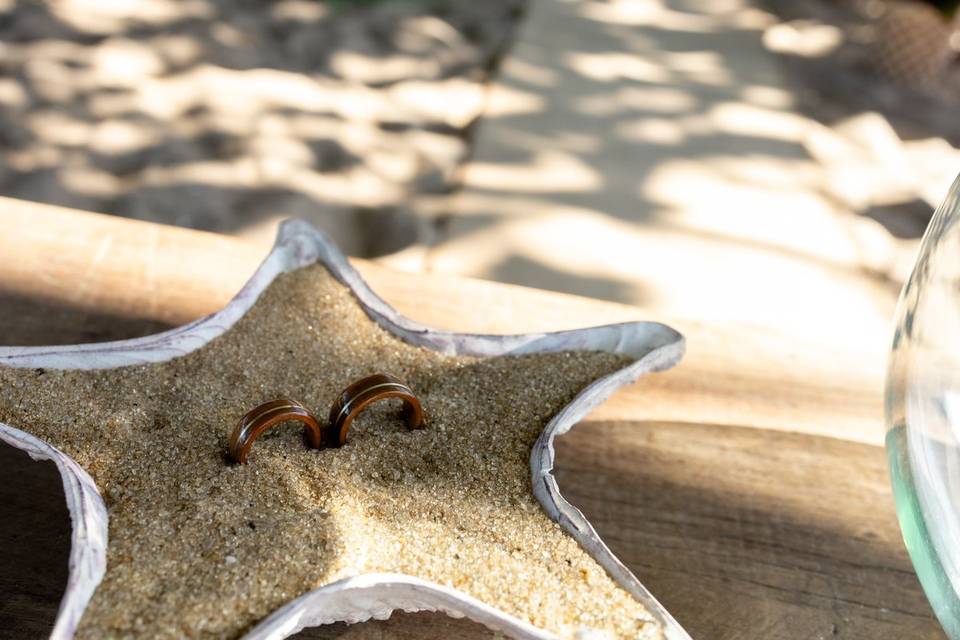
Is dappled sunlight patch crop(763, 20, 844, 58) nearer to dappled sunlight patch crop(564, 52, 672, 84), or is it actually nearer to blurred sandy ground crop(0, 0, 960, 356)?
blurred sandy ground crop(0, 0, 960, 356)

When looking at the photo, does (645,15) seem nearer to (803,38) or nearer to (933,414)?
(803,38)

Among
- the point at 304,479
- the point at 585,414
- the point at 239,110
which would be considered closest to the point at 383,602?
the point at 304,479

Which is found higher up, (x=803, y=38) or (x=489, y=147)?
(x=803, y=38)

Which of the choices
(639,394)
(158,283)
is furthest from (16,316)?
(639,394)

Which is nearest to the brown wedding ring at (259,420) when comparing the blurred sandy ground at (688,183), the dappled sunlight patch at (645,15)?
the blurred sandy ground at (688,183)

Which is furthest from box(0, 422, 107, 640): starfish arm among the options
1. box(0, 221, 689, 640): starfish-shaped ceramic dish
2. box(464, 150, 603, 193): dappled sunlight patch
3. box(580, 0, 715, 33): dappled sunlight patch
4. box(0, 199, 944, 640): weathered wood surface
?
box(580, 0, 715, 33): dappled sunlight patch

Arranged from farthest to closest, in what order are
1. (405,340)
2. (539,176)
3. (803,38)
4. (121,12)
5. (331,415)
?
(803,38) → (121,12) → (539,176) → (405,340) → (331,415)
